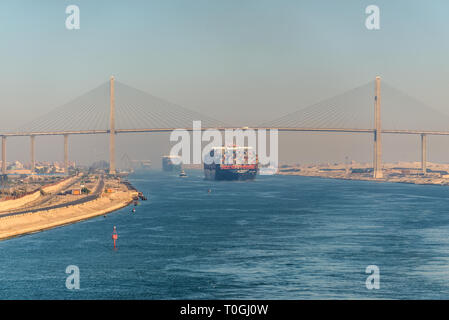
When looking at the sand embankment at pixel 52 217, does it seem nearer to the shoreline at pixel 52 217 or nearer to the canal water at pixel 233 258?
the shoreline at pixel 52 217

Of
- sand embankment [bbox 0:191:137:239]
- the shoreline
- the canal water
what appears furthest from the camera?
sand embankment [bbox 0:191:137:239]

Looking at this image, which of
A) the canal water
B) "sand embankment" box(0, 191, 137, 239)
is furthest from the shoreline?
the canal water

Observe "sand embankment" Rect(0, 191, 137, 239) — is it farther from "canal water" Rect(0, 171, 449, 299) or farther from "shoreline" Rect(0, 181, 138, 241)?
"canal water" Rect(0, 171, 449, 299)

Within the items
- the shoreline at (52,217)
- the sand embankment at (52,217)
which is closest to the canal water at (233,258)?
the shoreline at (52,217)

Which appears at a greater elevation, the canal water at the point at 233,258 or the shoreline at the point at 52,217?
the shoreline at the point at 52,217

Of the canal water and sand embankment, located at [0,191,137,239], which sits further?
sand embankment, located at [0,191,137,239]

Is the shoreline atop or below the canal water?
atop

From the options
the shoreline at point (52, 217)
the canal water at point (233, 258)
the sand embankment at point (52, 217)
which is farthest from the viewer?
the sand embankment at point (52, 217)
